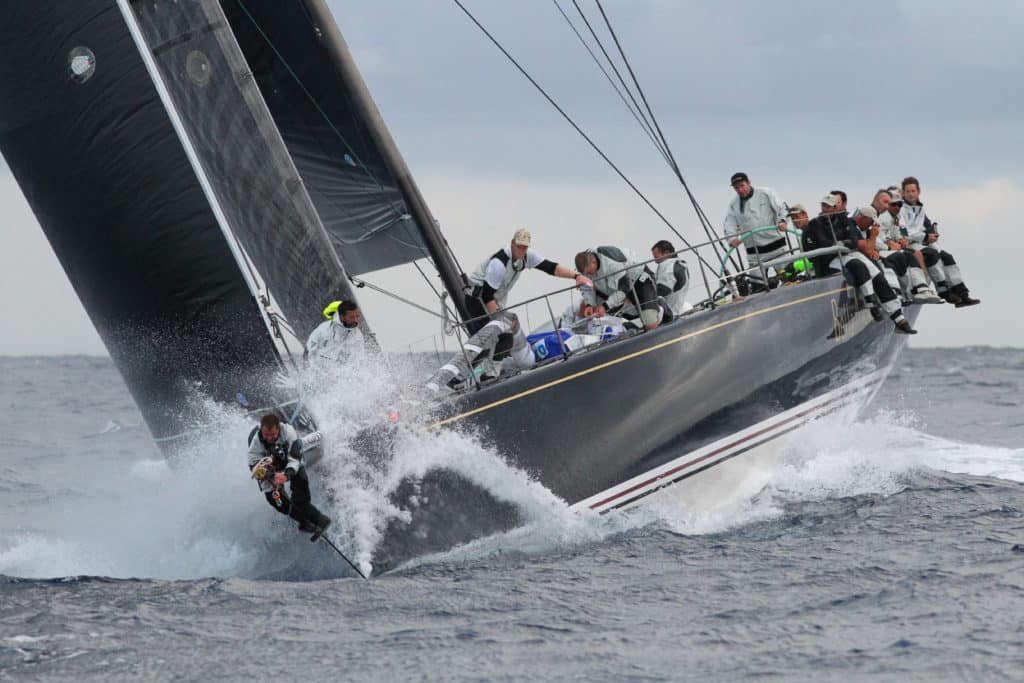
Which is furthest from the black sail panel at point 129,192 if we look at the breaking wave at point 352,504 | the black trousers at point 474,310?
the black trousers at point 474,310

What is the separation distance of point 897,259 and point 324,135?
4713mm

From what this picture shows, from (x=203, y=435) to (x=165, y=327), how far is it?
773 millimetres

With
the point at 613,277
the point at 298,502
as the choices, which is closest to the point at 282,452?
the point at 298,502

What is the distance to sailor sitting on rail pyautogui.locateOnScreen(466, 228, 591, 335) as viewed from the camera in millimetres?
9016

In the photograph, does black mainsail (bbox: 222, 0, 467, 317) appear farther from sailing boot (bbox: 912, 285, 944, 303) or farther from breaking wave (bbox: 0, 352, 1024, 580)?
sailing boot (bbox: 912, 285, 944, 303)

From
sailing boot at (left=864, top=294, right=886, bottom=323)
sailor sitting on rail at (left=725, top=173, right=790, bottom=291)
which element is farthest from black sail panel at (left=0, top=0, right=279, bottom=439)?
sailing boot at (left=864, top=294, right=886, bottom=323)

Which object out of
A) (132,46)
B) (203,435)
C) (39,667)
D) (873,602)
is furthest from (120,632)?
(132,46)

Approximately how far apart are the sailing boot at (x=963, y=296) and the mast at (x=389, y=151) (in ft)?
14.4

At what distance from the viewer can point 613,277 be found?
9.69m

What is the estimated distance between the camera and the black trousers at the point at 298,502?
24.6 ft

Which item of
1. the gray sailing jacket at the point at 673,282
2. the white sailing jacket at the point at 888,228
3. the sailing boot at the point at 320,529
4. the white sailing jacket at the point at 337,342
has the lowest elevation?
the white sailing jacket at the point at 888,228

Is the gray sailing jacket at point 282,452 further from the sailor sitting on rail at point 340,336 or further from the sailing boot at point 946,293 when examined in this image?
the sailing boot at point 946,293

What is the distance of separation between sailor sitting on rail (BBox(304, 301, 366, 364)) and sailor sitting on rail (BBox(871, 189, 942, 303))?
517 cm

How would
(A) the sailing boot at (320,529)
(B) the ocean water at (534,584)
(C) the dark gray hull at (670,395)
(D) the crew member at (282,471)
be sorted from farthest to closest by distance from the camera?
(C) the dark gray hull at (670,395)
(A) the sailing boot at (320,529)
(D) the crew member at (282,471)
(B) the ocean water at (534,584)
